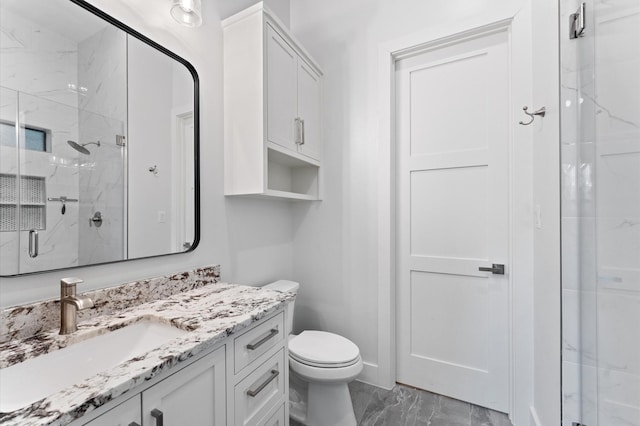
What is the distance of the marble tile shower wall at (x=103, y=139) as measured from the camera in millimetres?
980

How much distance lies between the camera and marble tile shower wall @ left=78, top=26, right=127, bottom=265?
980 millimetres

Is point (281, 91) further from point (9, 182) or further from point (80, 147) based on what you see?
point (9, 182)

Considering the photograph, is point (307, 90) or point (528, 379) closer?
point (528, 379)

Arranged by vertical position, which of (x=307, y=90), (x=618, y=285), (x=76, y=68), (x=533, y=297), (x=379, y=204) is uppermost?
(x=307, y=90)

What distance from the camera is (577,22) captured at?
3.27 feet

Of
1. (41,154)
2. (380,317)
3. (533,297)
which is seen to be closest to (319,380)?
(380,317)

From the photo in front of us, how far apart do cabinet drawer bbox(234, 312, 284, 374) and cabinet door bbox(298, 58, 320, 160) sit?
3.54ft

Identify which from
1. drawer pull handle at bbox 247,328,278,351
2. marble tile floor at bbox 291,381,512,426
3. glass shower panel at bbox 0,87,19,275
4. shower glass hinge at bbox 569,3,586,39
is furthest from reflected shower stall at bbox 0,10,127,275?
shower glass hinge at bbox 569,3,586,39

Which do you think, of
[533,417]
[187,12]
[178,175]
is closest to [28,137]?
[178,175]

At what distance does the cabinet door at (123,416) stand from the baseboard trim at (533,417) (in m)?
1.77

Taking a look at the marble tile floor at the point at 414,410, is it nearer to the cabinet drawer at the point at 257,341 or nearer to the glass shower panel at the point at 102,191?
the cabinet drawer at the point at 257,341

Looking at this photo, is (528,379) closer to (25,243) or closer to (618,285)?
(618,285)

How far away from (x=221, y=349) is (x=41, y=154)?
2.79 feet

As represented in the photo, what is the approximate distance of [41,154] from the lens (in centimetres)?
87
